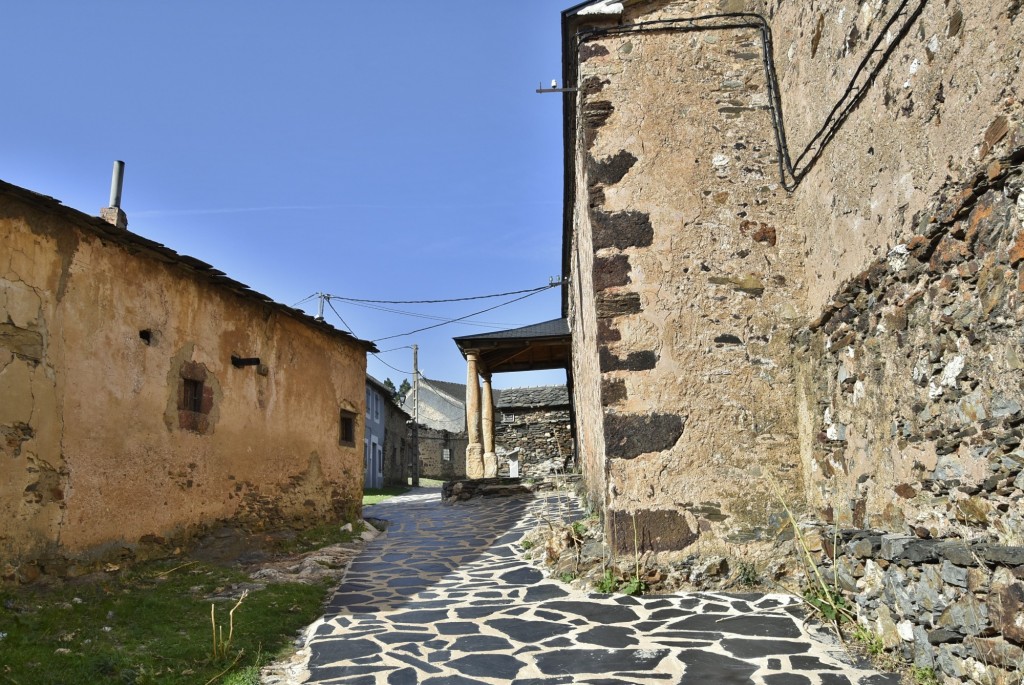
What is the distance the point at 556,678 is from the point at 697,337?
2961 mm

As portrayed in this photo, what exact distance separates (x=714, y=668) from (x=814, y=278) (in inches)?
118

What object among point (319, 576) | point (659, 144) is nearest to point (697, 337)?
point (659, 144)

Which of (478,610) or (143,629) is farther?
(478,610)

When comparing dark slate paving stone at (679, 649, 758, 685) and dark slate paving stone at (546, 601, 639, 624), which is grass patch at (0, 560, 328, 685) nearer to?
dark slate paving stone at (546, 601, 639, 624)

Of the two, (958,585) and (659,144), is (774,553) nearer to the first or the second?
(958,585)

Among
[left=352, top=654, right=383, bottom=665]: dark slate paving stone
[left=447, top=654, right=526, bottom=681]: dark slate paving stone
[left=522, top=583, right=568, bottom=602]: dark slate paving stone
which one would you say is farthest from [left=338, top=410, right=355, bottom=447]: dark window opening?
[left=447, top=654, right=526, bottom=681]: dark slate paving stone

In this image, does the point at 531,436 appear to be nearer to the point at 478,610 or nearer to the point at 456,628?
the point at 478,610

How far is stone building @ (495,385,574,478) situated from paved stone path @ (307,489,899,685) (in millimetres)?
13290

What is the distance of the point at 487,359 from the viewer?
51.8ft

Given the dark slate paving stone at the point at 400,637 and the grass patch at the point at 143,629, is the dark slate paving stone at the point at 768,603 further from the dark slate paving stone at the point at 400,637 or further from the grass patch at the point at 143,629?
the grass patch at the point at 143,629

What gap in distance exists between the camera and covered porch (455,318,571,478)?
A: 47.2 feet

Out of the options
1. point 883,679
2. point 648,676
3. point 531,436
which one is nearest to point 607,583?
point 648,676

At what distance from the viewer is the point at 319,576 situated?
267 inches

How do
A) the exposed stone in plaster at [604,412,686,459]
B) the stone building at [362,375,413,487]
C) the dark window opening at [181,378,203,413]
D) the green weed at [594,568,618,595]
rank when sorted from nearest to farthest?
the green weed at [594,568,618,595], the exposed stone in plaster at [604,412,686,459], the dark window opening at [181,378,203,413], the stone building at [362,375,413,487]
